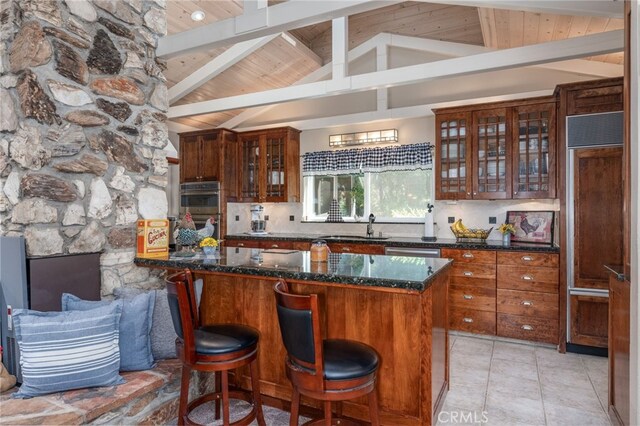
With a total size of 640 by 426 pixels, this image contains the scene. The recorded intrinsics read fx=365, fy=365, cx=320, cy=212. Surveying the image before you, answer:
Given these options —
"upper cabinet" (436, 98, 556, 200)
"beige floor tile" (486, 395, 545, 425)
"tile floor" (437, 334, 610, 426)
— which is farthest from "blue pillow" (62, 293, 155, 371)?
"upper cabinet" (436, 98, 556, 200)

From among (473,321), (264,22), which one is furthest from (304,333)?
(473,321)

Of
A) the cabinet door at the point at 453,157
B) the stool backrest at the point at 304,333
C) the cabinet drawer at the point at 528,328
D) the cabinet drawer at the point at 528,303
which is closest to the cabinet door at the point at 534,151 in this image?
the cabinet door at the point at 453,157

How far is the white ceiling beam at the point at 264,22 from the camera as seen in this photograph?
2.44 meters

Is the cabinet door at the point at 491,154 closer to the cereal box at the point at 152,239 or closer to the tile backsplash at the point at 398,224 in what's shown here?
the tile backsplash at the point at 398,224

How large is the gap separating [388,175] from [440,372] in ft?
11.2

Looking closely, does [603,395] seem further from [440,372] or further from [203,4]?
[203,4]

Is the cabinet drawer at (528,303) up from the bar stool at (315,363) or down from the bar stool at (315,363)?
down

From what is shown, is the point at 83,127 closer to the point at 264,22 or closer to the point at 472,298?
the point at 264,22

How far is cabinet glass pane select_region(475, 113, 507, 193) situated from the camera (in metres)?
4.27

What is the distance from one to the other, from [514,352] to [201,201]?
4788 mm

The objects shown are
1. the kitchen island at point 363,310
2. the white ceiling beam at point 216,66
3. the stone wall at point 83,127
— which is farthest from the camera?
the white ceiling beam at point 216,66

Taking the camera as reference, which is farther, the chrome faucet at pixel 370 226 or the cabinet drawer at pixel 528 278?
the chrome faucet at pixel 370 226

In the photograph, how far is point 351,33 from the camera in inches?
217

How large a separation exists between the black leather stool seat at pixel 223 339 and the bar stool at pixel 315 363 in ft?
1.21
